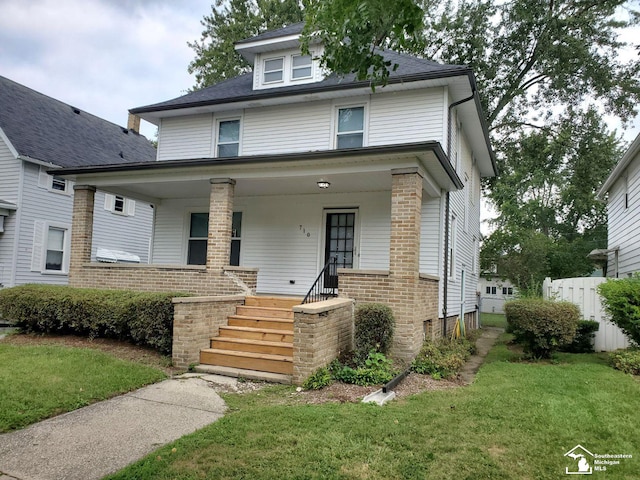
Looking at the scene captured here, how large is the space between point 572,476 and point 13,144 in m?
17.2

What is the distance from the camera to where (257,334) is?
7.23 m

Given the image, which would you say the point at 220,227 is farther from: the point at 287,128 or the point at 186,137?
the point at 186,137

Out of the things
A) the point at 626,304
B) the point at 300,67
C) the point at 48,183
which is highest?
the point at 300,67

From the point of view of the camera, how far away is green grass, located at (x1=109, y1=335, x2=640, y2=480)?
131 inches

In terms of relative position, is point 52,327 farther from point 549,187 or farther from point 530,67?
point 549,187

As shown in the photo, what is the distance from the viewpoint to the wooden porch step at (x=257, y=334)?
23.2ft

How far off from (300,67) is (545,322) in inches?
348

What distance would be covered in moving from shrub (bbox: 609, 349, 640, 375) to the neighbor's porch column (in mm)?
7276

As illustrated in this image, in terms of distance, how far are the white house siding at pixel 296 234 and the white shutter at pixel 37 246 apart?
720cm

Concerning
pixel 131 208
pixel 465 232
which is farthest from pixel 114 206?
pixel 465 232

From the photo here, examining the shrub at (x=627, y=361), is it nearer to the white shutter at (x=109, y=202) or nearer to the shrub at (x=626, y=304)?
the shrub at (x=626, y=304)

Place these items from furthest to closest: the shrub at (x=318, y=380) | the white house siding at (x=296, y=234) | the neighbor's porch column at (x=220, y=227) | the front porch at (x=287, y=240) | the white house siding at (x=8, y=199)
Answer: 1. the white house siding at (x=8, y=199)
2. the white house siding at (x=296, y=234)
3. the neighbor's porch column at (x=220, y=227)
4. the front porch at (x=287, y=240)
5. the shrub at (x=318, y=380)

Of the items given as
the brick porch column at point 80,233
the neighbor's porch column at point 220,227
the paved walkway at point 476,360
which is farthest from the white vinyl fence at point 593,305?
the brick porch column at point 80,233

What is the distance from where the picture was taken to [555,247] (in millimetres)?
25938
